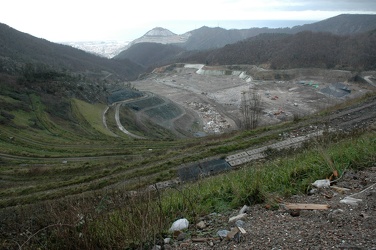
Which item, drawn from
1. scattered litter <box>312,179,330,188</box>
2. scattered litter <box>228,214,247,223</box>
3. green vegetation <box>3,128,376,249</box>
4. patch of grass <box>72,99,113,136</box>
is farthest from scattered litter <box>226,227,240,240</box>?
patch of grass <box>72,99,113,136</box>

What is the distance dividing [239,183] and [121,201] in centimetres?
186

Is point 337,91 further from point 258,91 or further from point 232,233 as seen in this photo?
point 232,233

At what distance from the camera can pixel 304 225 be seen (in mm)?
3164

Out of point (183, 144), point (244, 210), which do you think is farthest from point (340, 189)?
point (183, 144)

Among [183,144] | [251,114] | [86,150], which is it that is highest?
[86,150]

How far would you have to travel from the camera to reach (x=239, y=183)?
15.5 feet

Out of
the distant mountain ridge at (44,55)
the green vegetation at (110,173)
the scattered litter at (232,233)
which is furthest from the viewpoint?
the distant mountain ridge at (44,55)

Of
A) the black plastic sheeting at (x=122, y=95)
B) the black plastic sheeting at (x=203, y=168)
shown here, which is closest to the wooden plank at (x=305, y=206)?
the black plastic sheeting at (x=203, y=168)

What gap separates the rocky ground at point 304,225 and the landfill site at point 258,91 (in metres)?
29.6

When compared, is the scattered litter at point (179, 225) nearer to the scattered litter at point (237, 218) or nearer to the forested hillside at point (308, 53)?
the scattered litter at point (237, 218)

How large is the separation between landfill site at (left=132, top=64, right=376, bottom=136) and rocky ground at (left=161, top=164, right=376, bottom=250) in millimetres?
29611

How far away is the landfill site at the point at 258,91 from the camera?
4469 centimetres

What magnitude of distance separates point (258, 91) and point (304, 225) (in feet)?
194

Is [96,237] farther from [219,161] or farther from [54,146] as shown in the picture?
[54,146]
